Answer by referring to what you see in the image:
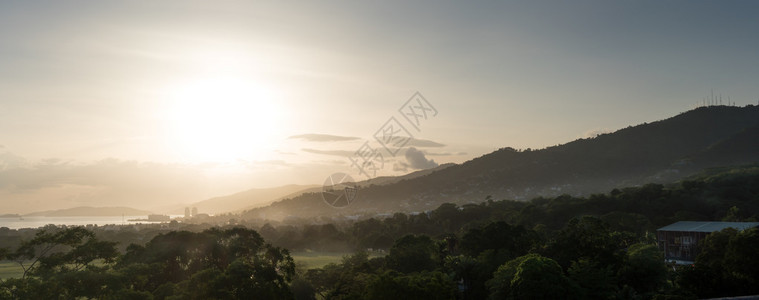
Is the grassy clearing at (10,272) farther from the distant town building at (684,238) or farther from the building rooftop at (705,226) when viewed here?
the building rooftop at (705,226)

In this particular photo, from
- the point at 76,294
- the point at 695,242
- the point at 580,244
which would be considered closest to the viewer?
the point at 76,294

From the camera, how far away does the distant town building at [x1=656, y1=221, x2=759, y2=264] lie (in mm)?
81938

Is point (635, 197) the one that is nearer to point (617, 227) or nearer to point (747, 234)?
point (617, 227)

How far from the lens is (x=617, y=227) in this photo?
308 feet

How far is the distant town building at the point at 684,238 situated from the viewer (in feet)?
269

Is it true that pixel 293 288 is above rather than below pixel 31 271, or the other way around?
below

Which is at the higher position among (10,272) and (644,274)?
(644,274)

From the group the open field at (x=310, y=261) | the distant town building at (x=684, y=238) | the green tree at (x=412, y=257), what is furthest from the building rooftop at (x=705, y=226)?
the open field at (x=310, y=261)

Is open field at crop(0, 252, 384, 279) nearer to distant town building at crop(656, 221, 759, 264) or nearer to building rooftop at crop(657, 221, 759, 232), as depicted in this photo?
distant town building at crop(656, 221, 759, 264)

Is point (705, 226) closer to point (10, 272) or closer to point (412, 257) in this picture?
point (412, 257)

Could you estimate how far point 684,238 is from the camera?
85438mm

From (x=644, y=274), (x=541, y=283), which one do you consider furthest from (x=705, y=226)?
(x=541, y=283)

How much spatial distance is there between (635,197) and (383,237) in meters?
58.8

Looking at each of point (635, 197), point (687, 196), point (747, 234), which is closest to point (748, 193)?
point (687, 196)
